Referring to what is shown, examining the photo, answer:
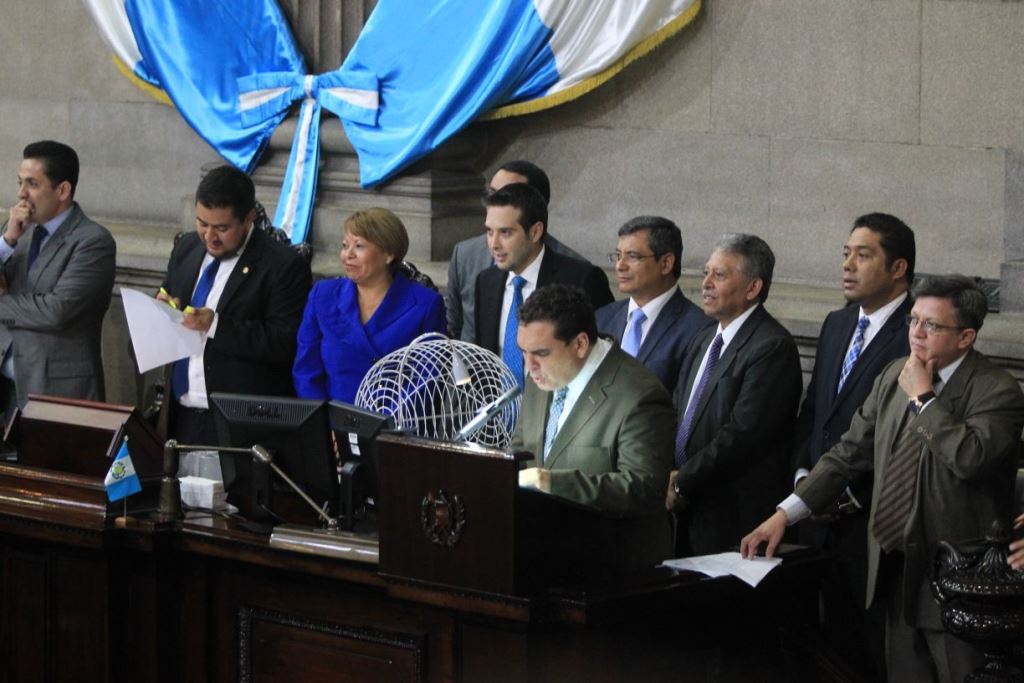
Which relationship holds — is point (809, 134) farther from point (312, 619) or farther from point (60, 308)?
point (312, 619)

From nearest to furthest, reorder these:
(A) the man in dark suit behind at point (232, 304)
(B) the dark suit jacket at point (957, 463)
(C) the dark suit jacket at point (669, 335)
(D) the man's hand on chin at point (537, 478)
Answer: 1. (D) the man's hand on chin at point (537, 478)
2. (B) the dark suit jacket at point (957, 463)
3. (C) the dark suit jacket at point (669, 335)
4. (A) the man in dark suit behind at point (232, 304)

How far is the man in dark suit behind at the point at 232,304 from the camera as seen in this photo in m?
6.07

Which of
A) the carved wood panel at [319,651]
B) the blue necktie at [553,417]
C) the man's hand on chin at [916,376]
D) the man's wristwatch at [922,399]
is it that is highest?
the man's hand on chin at [916,376]

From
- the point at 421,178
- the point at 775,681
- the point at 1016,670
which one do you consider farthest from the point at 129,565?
the point at 421,178

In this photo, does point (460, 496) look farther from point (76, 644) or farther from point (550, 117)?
point (550, 117)

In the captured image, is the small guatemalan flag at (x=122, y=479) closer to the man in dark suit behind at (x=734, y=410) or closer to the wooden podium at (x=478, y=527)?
the wooden podium at (x=478, y=527)

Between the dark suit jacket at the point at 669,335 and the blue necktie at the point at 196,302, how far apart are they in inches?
56.5

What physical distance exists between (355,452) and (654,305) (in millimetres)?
1353

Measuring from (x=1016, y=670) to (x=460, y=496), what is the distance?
1.51 meters

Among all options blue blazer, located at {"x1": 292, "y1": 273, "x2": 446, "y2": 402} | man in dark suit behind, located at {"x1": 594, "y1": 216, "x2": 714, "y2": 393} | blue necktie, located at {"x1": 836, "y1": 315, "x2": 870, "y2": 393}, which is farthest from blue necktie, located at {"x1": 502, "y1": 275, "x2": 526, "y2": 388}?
blue necktie, located at {"x1": 836, "y1": 315, "x2": 870, "y2": 393}

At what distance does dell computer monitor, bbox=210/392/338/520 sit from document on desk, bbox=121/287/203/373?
29.7 inches

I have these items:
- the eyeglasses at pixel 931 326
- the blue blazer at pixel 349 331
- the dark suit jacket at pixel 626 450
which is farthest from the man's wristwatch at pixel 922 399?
the blue blazer at pixel 349 331

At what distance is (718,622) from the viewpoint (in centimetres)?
463

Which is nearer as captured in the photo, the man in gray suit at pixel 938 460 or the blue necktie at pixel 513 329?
the man in gray suit at pixel 938 460
